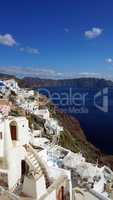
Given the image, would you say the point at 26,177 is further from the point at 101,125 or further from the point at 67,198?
the point at 101,125

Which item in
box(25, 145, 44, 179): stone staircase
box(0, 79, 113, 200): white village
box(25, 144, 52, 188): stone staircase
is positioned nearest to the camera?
box(0, 79, 113, 200): white village

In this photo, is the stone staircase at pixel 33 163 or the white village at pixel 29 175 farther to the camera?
the stone staircase at pixel 33 163

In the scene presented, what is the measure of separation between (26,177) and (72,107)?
87.3 metres

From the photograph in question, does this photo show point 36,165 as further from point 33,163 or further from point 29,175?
point 29,175

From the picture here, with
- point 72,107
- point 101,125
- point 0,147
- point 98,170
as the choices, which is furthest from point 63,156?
point 72,107

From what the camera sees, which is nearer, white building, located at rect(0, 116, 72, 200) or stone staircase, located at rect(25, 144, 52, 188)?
white building, located at rect(0, 116, 72, 200)

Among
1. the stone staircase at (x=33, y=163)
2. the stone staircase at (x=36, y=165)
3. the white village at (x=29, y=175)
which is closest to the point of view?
the white village at (x=29, y=175)

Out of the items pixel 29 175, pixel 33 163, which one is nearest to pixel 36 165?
pixel 33 163

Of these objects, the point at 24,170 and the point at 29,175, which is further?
the point at 24,170

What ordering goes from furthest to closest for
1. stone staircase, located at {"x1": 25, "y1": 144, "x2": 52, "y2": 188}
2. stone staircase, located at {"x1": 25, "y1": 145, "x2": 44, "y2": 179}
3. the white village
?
stone staircase, located at {"x1": 25, "y1": 144, "x2": 52, "y2": 188} < stone staircase, located at {"x1": 25, "y1": 145, "x2": 44, "y2": 179} < the white village

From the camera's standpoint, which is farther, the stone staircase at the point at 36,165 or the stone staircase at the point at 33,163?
the stone staircase at the point at 36,165

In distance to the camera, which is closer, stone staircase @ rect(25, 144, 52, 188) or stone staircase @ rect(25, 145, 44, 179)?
stone staircase @ rect(25, 145, 44, 179)

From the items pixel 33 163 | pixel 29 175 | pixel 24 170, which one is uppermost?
pixel 33 163

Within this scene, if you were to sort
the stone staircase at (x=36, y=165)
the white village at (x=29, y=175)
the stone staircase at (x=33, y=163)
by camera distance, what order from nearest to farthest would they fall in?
the white village at (x=29, y=175)
the stone staircase at (x=33, y=163)
the stone staircase at (x=36, y=165)
